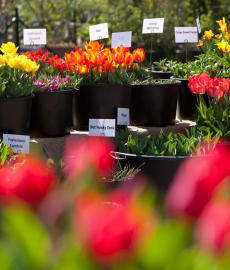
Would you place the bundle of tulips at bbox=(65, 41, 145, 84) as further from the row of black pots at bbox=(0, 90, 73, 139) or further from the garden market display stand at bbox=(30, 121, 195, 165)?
the garden market display stand at bbox=(30, 121, 195, 165)

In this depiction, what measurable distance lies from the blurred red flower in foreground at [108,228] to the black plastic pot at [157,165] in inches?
55.7

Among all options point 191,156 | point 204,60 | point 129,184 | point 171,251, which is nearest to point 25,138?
point 129,184

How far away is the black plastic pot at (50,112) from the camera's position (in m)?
2.17

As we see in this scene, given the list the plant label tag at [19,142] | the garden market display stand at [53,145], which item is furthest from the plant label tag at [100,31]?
the plant label tag at [19,142]

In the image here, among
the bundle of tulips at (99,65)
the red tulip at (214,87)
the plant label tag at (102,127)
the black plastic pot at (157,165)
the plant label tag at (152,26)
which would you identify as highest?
the plant label tag at (152,26)

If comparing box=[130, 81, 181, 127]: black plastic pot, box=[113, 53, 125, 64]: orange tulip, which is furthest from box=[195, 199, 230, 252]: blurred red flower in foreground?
box=[130, 81, 181, 127]: black plastic pot

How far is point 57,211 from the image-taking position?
40cm

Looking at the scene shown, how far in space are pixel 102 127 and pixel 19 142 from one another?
418mm

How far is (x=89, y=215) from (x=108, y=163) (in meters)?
1.45

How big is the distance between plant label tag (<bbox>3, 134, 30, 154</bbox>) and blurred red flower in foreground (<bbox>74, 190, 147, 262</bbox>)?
1436mm

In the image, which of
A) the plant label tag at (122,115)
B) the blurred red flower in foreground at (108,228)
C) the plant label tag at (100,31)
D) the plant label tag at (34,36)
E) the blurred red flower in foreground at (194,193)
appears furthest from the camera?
the plant label tag at (34,36)

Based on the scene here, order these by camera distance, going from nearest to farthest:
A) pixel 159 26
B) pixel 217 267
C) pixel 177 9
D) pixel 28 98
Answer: pixel 217 267 → pixel 28 98 → pixel 159 26 → pixel 177 9

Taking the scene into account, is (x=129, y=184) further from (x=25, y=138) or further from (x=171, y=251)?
(x=171, y=251)

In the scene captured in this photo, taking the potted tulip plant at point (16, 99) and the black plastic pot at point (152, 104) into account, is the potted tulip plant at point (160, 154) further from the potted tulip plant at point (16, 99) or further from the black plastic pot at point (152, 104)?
the black plastic pot at point (152, 104)
